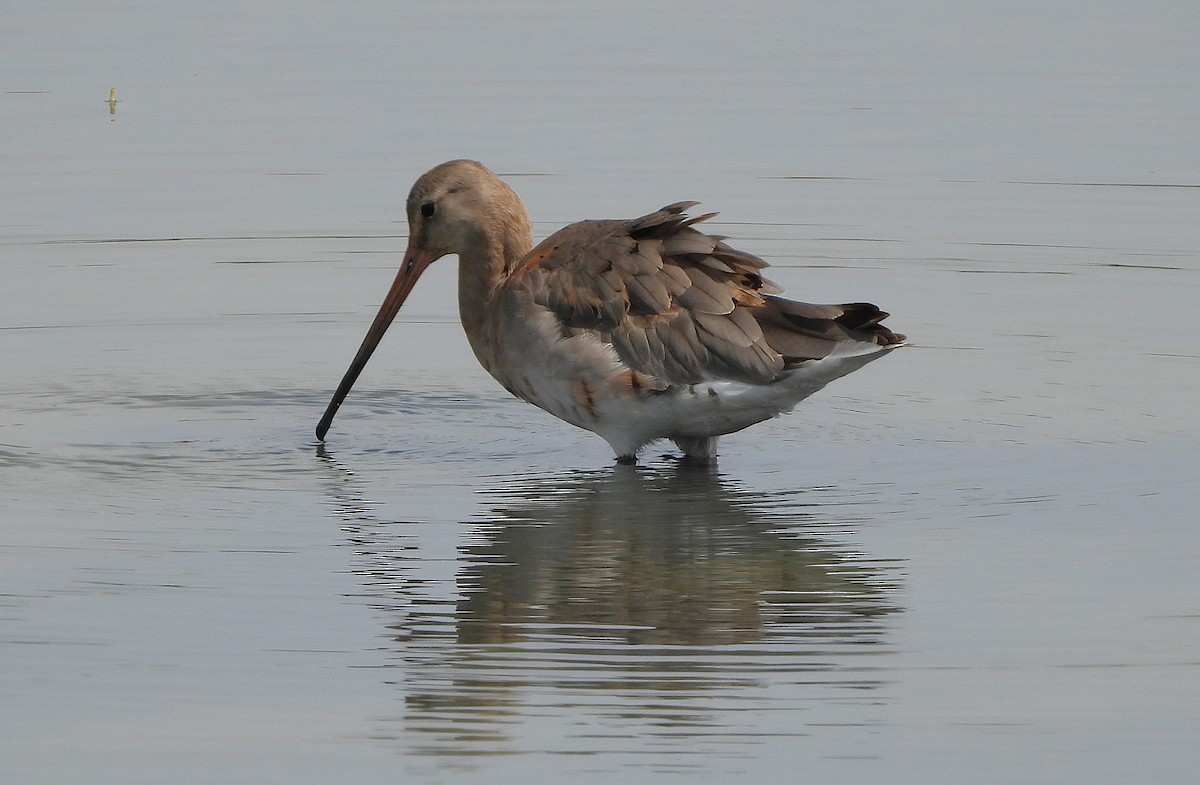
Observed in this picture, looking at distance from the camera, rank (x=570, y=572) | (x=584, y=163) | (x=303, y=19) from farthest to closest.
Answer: (x=303, y=19) < (x=584, y=163) < (x=570, y=572)

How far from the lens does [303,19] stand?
2184 cm

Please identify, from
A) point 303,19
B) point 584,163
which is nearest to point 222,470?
point 584,163

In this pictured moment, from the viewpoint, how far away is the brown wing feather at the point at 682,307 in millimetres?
9703

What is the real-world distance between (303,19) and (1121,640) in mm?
15857

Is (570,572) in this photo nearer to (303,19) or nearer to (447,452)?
(447,452)

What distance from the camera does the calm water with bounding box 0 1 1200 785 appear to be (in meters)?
6.65

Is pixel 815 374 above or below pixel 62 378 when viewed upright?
above

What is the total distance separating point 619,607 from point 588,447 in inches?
111

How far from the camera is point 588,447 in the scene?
10539mm

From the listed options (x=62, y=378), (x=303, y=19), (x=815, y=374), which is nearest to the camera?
(x=815, y=374)

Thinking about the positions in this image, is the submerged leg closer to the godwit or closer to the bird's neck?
the godwit

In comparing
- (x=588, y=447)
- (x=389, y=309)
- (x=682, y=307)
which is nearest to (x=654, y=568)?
(x=682, y=307)

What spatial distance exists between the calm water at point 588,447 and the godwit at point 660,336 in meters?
0.30

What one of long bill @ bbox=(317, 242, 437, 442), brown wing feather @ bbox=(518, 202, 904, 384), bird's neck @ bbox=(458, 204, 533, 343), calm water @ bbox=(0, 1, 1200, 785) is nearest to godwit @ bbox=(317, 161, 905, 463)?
brown wing feather @ bbox=(518, 202, 904, 384)
